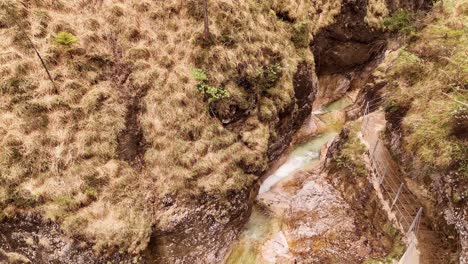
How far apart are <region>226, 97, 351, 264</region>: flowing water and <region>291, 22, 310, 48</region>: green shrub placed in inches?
237

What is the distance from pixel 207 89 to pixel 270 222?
6213 mm

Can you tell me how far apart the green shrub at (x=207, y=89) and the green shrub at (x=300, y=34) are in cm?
637

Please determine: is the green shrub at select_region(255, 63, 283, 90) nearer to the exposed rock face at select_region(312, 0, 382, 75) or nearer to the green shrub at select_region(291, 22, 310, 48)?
the green shrub at select_region(291, 22, 310, 48)

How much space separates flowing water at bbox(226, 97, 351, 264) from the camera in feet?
34.2

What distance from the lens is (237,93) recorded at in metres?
11.0

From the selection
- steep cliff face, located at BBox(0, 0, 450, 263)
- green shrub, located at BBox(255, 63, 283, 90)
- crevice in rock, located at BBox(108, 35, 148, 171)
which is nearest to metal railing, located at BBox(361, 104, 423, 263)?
steep cliff face, located at BBox(0, 0, 450, 263)

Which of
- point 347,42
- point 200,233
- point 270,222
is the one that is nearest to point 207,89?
point 200,233

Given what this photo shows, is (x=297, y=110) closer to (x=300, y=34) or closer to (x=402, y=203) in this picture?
(x=300, y=34)

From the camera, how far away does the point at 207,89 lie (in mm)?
10336

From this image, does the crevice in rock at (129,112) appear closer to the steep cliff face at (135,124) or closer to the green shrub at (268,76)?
the steep cliff face at (135,124)

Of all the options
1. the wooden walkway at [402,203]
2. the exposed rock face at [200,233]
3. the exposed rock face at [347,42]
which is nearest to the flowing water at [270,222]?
the exposed rock face at [200,233]

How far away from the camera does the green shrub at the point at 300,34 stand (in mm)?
14477

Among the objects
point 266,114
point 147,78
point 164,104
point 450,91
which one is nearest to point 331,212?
point 266,114

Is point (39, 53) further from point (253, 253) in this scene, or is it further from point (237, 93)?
point (253, 253)
